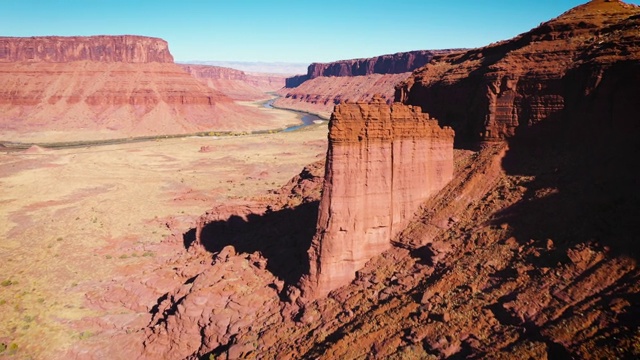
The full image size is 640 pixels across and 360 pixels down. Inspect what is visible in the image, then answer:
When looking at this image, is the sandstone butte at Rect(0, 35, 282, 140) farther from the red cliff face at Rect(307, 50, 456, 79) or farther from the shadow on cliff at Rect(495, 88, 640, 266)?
the shadow on cliff at Rect(495, 88, 640, 266)

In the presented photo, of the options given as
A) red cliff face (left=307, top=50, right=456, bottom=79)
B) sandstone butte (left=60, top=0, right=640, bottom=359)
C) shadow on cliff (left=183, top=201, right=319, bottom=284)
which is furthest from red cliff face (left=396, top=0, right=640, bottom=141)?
red cliff face (left=307, top=50, right=456, bottom=79)

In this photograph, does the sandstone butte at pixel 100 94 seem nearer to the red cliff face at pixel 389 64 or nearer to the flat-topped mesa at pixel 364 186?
the red cliff face at pixel 389 64

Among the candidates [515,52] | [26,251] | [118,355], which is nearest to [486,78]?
[515,52]

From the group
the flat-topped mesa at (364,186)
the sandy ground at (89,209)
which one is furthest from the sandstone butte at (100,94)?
the flat-topped mesa at (364,186)

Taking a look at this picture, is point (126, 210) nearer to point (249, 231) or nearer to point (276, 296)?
point (249, 231)

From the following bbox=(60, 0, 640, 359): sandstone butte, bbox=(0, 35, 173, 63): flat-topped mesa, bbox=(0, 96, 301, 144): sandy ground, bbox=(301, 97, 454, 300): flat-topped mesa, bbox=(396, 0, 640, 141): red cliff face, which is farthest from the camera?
bbox=(0, 35, 173, 63): flat-topped mesa

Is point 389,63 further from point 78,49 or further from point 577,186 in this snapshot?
point 577,186

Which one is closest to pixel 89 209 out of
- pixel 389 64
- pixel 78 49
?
pixel 78 49

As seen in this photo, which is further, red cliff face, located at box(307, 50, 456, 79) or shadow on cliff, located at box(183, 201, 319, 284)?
red cliff face, located at box(307, 50, 456, 79)
